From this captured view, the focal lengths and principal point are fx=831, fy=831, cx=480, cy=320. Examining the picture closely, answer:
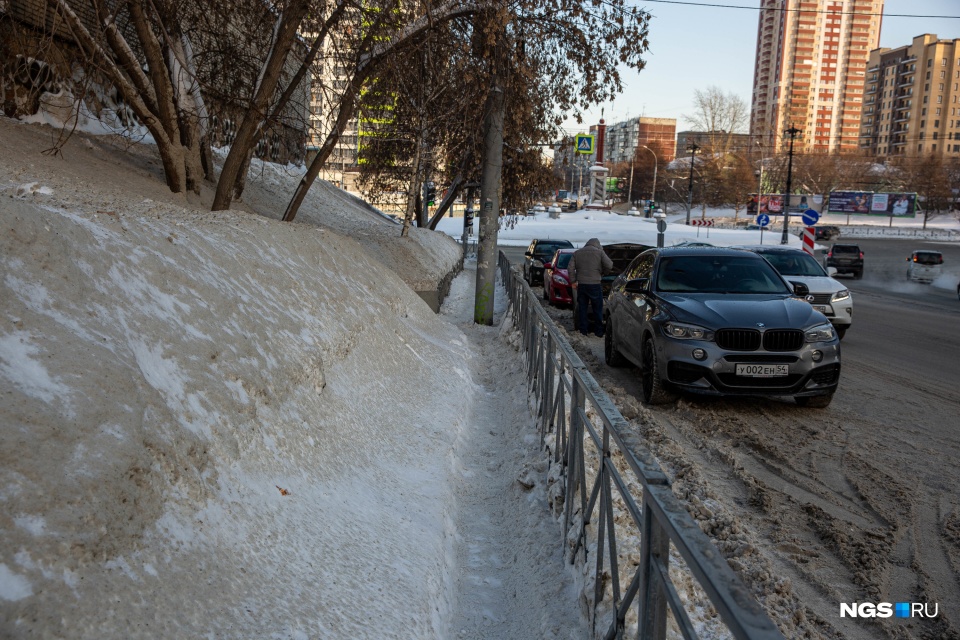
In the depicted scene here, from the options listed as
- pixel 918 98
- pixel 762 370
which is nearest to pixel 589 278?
pixel 762 370

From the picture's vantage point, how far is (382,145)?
86.2ft

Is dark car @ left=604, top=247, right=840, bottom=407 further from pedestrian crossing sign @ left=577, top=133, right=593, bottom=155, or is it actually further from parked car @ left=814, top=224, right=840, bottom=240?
parked car @ left=814, top=224, right=840, bottom=240

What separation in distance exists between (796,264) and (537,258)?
499 inches

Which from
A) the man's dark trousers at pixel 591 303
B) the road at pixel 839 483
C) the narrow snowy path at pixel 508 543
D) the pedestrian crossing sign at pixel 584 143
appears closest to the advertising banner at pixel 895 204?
the pedestrian crossing sign at pixel 584 143

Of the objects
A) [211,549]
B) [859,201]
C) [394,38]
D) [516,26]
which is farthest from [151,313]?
Answer: [859,201]

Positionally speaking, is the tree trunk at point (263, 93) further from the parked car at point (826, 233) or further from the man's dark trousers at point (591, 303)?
the parked car at point (826, 233)

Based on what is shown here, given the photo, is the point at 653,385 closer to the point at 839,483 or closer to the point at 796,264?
the point at 839,483

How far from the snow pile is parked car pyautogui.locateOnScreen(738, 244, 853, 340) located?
9.44 metres

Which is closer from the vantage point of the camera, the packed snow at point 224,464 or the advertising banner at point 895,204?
the packed snow at point 224,464

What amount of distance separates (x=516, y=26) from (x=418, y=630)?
34.4 ft

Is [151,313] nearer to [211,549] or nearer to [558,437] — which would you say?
[211,549]

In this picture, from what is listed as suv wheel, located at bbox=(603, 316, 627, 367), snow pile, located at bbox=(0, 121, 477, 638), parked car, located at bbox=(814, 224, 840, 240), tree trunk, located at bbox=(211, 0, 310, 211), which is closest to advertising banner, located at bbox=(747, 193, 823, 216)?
parked car, located at bbox=(814, 224, 840, 240)

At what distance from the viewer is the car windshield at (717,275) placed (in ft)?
30.2

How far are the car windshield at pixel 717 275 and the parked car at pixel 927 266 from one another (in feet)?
104
